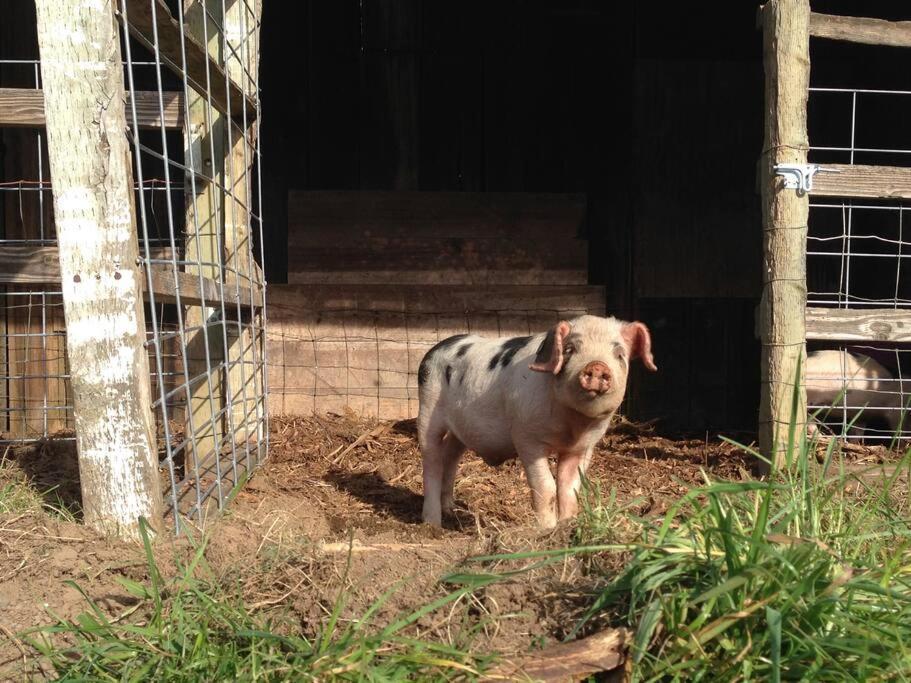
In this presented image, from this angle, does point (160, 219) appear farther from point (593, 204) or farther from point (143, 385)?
point (143, 385)

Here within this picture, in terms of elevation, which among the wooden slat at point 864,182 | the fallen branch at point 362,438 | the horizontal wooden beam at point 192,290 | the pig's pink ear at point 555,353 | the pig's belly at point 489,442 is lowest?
the fallen branch at point 362,438

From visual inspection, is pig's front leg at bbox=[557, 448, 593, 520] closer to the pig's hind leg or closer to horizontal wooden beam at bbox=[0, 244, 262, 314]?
the pig's hind leg

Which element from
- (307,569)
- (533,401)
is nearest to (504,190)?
(533,401)

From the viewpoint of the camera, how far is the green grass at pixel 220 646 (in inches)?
86.2

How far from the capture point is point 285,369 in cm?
714

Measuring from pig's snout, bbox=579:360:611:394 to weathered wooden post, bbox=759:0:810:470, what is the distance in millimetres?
1427

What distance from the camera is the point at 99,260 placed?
296cm

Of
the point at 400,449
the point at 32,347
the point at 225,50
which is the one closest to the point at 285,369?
the point at 400,449

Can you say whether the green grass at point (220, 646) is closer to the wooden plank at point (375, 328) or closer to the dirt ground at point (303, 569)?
Answer: the dirt ground at point (303, 569)

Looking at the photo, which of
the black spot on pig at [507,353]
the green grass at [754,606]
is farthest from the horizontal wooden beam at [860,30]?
the green grass at [754,606]

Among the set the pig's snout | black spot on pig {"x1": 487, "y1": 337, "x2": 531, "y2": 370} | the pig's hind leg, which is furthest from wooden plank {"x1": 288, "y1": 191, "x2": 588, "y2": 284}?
the pig's snout

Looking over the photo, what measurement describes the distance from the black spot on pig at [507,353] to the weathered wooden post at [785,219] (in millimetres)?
1311

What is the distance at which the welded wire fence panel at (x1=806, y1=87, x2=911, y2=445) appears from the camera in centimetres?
632

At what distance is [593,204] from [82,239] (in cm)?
563
